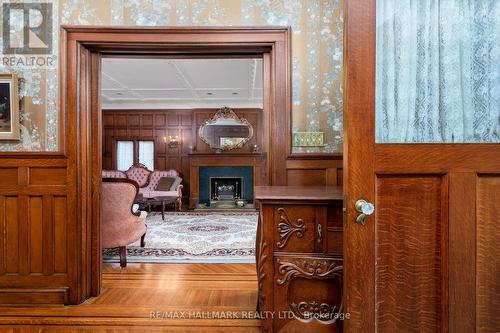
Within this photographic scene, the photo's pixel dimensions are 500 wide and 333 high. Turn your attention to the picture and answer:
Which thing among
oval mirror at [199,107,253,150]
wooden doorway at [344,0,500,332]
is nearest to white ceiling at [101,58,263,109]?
oval mirror at [199,107,253,150]

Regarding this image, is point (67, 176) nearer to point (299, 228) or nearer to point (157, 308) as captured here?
→ point (157, 308)

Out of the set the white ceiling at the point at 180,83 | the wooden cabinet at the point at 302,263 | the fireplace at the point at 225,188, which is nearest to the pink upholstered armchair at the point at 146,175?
the fireplace at the point at 225,188

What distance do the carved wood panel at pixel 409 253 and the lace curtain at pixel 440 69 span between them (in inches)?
9.5

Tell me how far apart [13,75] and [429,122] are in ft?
9.48

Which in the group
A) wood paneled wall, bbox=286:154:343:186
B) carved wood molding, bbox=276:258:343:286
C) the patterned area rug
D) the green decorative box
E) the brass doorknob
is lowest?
the patterned area rug

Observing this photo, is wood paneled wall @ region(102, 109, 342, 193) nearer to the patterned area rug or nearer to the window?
A: the window

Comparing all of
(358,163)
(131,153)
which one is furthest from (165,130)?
(358,163)

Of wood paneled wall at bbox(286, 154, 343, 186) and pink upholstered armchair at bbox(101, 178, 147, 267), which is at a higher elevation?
wood paneled wall at bbox(286, 154, 343, 186)

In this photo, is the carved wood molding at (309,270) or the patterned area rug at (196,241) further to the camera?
the patterned area rug at (196,241)

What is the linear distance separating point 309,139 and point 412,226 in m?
1.23

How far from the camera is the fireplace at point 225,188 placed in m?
8.58

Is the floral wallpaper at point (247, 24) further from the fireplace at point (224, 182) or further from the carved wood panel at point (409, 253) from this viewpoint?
the fireplace at point (224, 182)

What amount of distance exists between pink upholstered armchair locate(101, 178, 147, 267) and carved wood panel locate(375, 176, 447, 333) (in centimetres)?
281

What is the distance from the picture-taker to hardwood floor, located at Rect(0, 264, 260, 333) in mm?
2148
